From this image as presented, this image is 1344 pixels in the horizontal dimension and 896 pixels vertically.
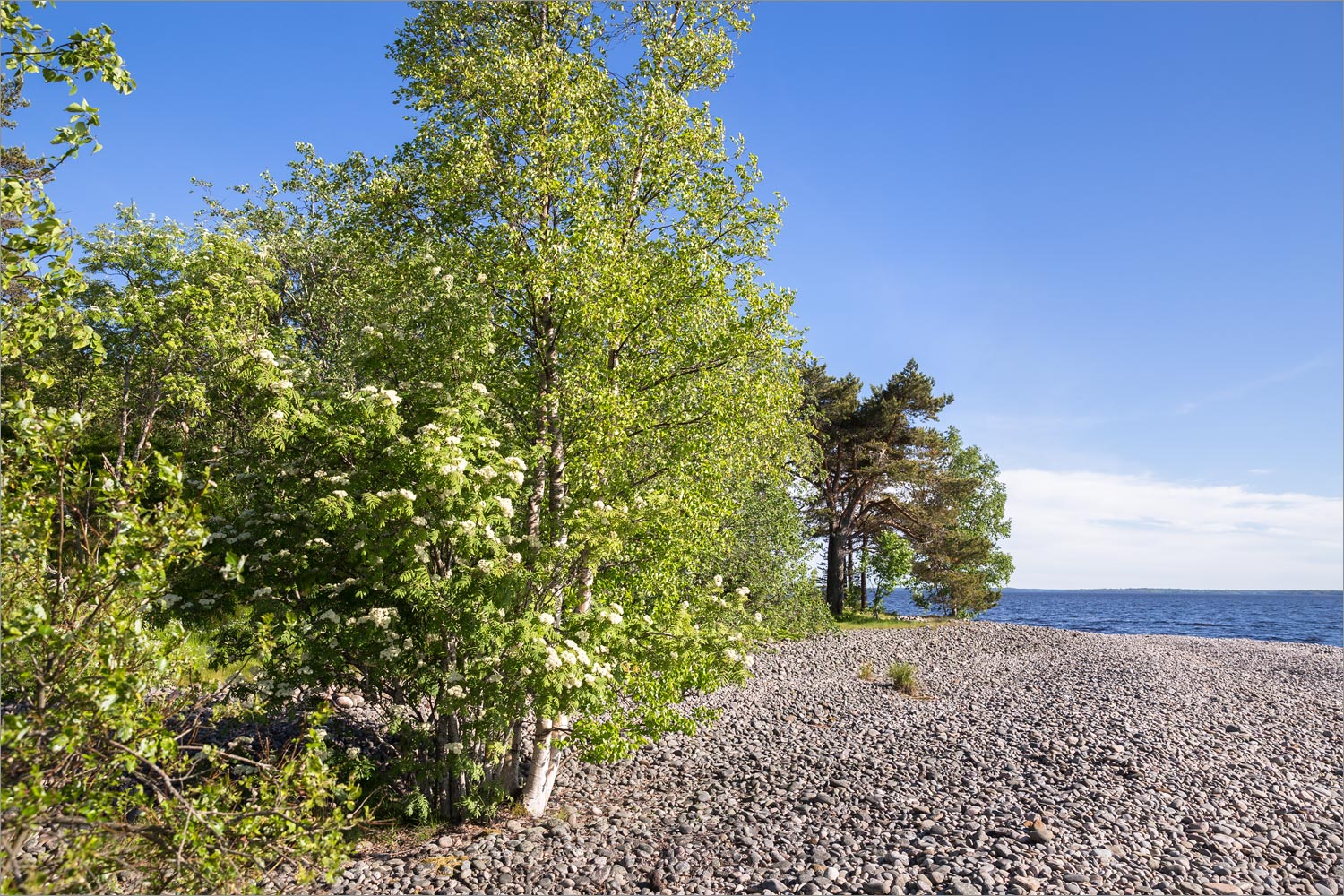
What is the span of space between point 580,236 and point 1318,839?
13.6m

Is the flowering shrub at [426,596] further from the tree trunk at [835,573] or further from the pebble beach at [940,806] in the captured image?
the tree trunk at [835,573]

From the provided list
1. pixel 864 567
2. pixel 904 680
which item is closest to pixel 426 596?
pixel 904 680

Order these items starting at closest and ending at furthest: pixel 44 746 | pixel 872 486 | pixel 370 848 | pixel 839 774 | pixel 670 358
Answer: pixel 44 746
pixel 370 848
pixel 670 358
pixel 839 774
pixel 872 486

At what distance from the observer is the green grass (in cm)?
3619

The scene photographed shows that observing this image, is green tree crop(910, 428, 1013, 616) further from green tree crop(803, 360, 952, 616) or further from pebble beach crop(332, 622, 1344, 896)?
pebble beach crop(332, 622, 1344, 896)

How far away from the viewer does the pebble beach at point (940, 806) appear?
8984 mm

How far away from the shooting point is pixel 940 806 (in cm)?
1112

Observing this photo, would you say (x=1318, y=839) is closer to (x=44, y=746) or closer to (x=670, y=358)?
(x=670, y=358)

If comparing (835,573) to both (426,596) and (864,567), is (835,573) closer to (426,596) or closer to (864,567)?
(864,567)

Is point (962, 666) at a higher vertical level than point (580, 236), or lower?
lower

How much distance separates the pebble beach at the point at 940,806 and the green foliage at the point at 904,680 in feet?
1.51

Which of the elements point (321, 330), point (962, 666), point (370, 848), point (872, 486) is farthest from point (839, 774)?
point (872, 486)

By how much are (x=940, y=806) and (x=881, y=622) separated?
2958cm

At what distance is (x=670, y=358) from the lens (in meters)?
12.2
